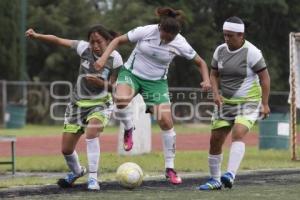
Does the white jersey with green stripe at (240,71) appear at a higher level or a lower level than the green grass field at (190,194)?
higher

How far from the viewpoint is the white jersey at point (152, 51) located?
10328mm

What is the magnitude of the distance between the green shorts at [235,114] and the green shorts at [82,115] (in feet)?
4.53

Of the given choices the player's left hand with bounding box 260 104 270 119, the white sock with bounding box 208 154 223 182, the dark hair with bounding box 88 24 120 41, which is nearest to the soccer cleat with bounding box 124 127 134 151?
the white sock with bounding box 208 154 223 182

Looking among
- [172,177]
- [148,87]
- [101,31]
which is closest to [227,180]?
[172,177]

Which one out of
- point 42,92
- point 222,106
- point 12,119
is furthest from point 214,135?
point 42,92

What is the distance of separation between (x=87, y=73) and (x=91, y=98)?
325mm

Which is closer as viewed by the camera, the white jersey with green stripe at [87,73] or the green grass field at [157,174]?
the green grass field at [157,174]

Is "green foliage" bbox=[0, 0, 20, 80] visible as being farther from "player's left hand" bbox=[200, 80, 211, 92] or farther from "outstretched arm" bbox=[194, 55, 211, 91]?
"player's left hand" bbox=[200, 80, 211, 92]

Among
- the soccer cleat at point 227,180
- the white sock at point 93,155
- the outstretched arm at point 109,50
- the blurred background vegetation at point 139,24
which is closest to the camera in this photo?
the outstretched arm at point 109,50

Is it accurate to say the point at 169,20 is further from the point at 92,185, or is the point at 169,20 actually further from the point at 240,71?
the point at 92,185

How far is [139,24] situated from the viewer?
156 feet

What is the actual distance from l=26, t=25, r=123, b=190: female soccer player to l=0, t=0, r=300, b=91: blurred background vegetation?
34.5 m

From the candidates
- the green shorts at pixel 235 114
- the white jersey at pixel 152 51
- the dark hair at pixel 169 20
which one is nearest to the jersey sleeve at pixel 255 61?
the green shorts at pixel 235 114

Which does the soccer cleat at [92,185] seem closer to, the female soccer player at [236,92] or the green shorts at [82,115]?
the green shorts at [82,115]
